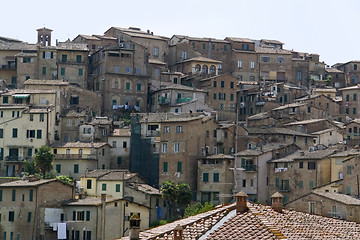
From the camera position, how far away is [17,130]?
341ft

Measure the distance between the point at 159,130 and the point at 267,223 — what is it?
240 ft

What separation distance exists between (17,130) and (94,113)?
464 inches

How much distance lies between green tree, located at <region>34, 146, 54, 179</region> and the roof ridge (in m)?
71.0

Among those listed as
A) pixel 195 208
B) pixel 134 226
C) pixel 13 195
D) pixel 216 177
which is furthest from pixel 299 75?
pixel 134 226

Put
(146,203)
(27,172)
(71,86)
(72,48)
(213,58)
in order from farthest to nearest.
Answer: (213,58)
(72,48)
(71,86)
(27,172)
(146,203)

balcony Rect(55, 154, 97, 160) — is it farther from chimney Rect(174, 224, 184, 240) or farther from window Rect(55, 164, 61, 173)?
chimney Rect(174, 224, 184, 240)

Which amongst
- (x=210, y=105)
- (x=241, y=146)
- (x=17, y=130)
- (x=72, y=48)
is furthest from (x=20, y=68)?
(x=241, y=146)

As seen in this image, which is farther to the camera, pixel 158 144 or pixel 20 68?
pixel 20 68

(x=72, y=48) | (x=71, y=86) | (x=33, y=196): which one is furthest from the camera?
(x=72, y=48)

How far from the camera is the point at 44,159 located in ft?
321

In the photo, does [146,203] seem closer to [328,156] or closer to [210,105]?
[328,156]

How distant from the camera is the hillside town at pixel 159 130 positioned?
86938 mm

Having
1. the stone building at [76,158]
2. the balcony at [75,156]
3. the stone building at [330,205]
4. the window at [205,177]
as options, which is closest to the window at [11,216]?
the stone building at [76,158]

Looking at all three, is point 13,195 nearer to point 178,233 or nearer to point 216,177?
point 216,177
